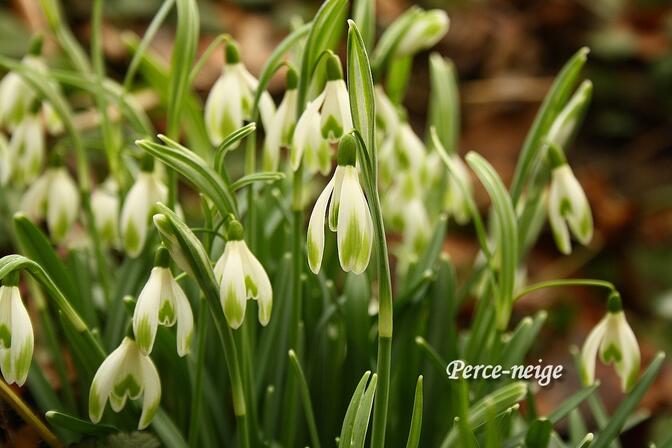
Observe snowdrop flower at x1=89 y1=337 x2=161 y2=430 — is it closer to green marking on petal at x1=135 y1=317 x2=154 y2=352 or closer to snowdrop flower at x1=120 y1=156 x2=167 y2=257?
green marking on petal at x1=135 y1=317 x2=154 y2=352

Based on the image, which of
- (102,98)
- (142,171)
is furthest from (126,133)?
(142,171)

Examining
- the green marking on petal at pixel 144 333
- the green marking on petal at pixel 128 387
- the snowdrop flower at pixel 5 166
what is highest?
the snowdrop flower at pixel 5 166

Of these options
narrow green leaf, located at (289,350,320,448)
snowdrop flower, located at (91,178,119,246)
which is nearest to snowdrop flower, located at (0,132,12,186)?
snowdrop flower, located at (91,178,119,246)

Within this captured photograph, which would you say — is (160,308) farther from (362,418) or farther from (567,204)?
(567,204)

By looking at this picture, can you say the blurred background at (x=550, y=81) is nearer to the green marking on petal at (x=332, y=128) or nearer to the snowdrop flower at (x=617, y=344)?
the snowdrop flower at (x=617, y=344)

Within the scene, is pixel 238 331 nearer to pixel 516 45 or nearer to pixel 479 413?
pixel 479 413

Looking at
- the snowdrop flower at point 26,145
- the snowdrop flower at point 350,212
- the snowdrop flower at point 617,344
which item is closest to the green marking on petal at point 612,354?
the snowdrop flower at point 617,344
